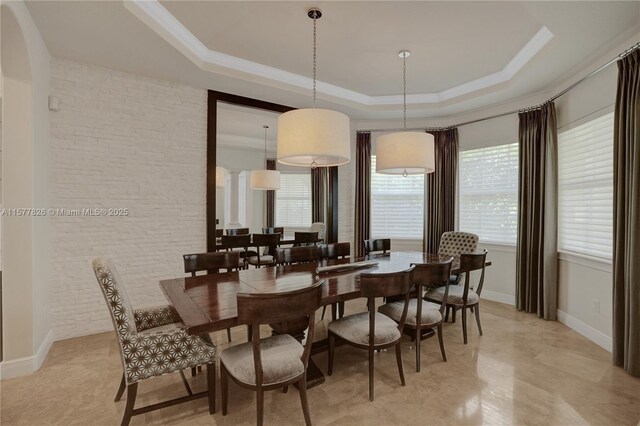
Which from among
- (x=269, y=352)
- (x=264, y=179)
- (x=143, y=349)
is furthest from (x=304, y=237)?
(x=143, y=349)

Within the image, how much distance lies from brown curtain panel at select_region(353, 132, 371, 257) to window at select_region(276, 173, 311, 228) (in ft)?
2.92

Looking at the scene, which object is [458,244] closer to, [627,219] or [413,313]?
[627,219]

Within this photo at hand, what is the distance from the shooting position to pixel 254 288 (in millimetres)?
2275

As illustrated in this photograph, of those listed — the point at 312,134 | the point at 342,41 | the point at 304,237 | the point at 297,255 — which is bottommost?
the point at 297,255

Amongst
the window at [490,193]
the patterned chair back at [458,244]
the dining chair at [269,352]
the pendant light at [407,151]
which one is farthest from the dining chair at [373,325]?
the window at [490,193]

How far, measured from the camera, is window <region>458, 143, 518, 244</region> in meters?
4.34

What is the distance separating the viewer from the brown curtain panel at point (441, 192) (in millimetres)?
4871

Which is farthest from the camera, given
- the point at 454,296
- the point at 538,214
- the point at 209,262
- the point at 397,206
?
the point at 397,206

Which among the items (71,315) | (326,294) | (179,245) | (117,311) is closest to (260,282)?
(326,294)

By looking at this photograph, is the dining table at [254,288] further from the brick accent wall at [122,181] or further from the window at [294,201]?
the window at [294,201]

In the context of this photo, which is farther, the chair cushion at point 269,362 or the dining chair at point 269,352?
the chair cushion at point 269,362

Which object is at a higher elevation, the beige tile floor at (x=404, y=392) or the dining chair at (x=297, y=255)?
the dining chair at (x=297, y=255)

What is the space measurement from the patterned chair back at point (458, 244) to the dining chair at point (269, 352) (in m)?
2.84

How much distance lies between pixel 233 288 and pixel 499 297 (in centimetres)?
390
